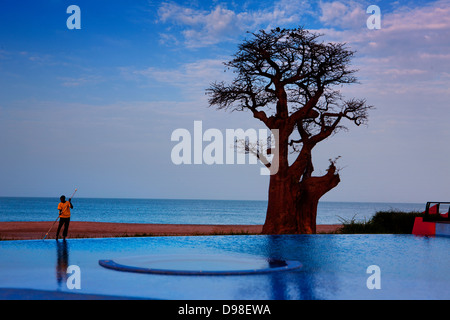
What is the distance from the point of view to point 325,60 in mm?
23234

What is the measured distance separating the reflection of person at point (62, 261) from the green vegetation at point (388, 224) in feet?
41.9

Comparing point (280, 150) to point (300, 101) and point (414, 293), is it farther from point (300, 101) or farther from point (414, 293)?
point (414, 293)

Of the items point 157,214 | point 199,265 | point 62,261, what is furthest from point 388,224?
point 157,214

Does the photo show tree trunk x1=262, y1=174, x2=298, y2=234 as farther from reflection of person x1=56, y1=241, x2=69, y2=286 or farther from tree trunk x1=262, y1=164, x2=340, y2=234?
reflection of person x1=56, y1=241, x2=69, y2=286

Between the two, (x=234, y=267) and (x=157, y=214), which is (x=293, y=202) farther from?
(x=157, y=214)

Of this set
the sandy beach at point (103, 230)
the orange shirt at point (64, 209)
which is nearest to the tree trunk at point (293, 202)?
the orange shirt at point (64, 209)

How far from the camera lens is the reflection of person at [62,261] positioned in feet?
29.9

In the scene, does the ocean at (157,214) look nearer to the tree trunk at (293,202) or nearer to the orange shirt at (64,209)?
the tree trunk at (293,202)

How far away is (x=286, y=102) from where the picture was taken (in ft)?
73.5

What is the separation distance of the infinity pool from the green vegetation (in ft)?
16.9

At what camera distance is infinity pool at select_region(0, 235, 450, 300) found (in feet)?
26.4

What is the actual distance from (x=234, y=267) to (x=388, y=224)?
46.6 ft

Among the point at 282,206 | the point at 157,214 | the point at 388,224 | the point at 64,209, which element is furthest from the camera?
the point at 157,214
